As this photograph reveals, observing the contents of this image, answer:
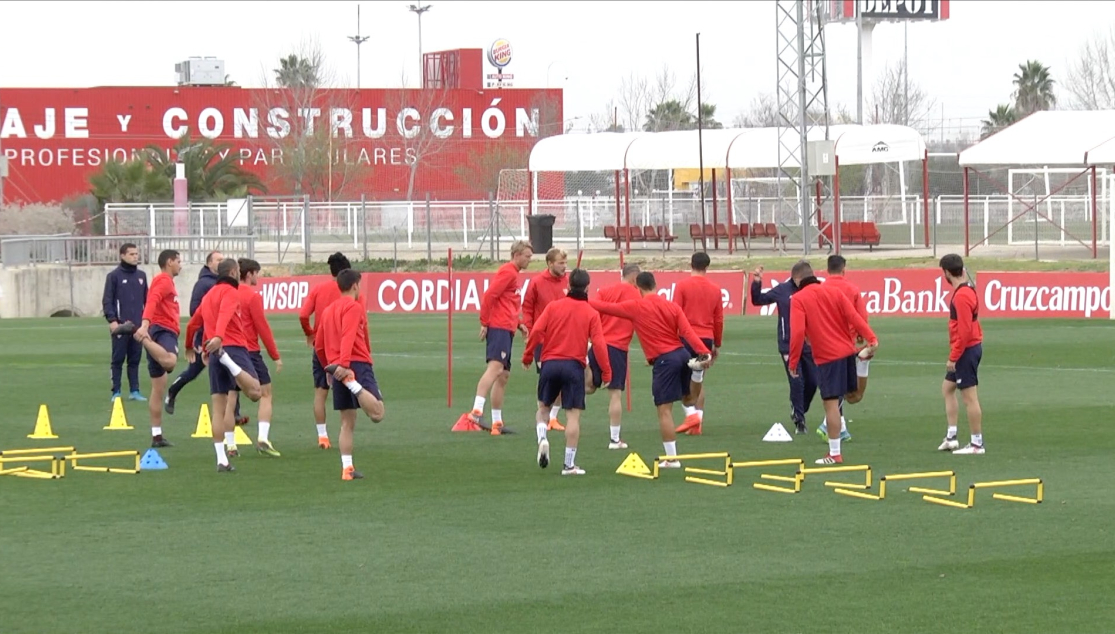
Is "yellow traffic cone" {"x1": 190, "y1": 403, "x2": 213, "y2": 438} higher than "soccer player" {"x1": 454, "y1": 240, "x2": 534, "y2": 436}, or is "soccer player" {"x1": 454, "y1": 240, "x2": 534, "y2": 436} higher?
"soccer player" {"x1": 454, "y1": 240, "x2": 534, "y2": 436}

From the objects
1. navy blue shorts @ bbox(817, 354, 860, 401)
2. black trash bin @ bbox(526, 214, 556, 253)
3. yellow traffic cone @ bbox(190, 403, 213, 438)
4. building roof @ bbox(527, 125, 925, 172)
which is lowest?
yellow traffic cone @ bbox(190, 403, 213, 438)

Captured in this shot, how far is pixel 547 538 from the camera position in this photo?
11562mm

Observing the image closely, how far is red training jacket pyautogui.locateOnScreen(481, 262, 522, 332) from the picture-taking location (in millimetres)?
17922

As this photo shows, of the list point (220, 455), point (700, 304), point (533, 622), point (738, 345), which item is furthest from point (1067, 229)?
point (533, 622)

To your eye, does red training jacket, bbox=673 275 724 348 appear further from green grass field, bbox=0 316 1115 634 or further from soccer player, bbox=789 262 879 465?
soccer player, bbox=789 262 879 465

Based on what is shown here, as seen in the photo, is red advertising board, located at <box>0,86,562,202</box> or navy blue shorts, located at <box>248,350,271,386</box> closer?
navy blue shorts, located at <box>248,350,271,386</box>

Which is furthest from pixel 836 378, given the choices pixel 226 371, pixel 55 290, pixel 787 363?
pixel 55 290

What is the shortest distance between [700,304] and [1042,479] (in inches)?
177

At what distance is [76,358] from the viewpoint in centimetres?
2875

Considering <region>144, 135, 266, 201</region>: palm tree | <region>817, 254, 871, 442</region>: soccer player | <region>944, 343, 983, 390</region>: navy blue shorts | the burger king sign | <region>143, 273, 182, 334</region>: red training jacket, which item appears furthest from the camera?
the burger king sign

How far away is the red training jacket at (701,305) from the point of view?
17328 mm

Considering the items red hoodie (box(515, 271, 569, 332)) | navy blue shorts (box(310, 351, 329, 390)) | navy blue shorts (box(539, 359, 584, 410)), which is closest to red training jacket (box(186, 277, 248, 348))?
navy blue shorts (box(310, 351, 329, 390))

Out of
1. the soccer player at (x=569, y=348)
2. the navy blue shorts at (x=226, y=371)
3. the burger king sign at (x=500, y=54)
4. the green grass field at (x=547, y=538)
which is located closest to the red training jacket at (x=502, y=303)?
the green grass field at (x=547, y=538)

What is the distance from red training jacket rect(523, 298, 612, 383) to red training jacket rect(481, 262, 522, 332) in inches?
136
